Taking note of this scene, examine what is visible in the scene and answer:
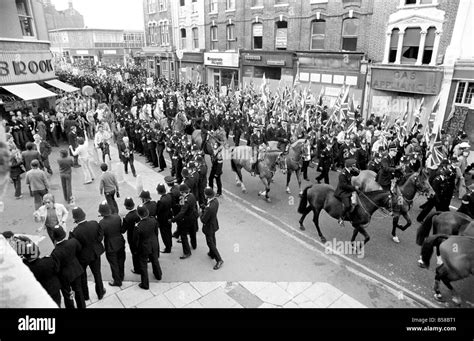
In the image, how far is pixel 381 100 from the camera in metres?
18.8

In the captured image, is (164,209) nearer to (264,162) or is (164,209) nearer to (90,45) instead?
(264,162)

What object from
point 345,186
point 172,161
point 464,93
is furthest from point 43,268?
point 464,93

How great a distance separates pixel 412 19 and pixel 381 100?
14.0 ft

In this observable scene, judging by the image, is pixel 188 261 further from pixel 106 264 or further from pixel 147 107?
pixel 147 107

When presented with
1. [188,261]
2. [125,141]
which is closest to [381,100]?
[125,141]

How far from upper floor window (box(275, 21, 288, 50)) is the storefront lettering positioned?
15.2m

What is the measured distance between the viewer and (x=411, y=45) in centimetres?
1719

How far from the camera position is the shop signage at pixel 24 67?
50.0ft

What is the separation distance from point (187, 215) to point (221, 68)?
2482cm

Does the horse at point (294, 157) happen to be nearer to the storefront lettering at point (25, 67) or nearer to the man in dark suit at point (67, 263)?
the man in dark suit at point (67, 263)

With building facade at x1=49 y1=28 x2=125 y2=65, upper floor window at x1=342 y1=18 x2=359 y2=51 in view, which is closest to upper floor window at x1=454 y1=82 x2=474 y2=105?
upper floor window at x1=342 y1=18 x2=359 y2=51

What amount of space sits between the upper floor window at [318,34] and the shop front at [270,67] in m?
Answer: 1.57

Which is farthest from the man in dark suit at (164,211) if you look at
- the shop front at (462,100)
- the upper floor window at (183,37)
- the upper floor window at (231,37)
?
→ the upper floor window at (183,37)

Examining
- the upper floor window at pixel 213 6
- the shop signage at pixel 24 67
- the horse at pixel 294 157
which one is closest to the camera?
the horse at pixel 294 157
